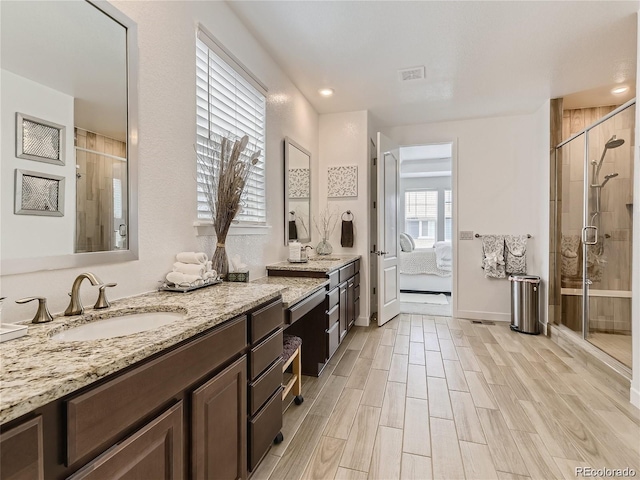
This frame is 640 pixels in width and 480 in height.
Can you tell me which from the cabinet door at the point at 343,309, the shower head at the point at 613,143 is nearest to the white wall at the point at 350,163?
the cabinet door at the point at 343,309

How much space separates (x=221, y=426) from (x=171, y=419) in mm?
283

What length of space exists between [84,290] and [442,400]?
219 cm

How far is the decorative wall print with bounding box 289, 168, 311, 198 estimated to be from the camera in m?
3.21

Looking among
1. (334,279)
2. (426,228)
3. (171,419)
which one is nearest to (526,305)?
(334,279)

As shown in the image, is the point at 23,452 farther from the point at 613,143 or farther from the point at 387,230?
the point at 613,143

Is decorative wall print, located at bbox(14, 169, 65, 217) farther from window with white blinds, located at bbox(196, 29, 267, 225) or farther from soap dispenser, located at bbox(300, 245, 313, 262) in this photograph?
soap dispenser, located at bbox(300, 245, 313, 262)

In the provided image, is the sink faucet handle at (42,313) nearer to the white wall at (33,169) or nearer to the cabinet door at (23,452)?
the white wall at (33,169)

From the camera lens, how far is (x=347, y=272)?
3229 millimetres

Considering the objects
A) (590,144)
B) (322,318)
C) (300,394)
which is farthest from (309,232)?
(590,144)

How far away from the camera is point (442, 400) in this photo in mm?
2201

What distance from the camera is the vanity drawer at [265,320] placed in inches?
53.6

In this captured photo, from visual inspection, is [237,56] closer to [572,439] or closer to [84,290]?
[84,290]

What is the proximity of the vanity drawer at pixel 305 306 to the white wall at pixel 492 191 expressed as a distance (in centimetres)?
265

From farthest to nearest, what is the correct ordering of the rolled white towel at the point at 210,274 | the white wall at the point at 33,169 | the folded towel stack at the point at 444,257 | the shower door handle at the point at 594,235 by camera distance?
the folded towel stack at the point at 444,257 < the shower door handle at the point at 594,235 < the rolled white towel at the point at 210,274 < the white wall at the point at 33,169
